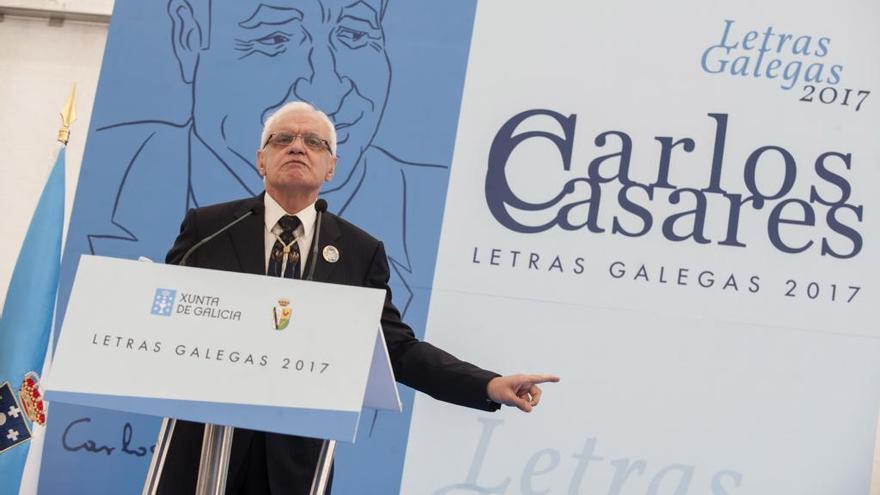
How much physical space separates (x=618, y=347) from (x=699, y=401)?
35 cm

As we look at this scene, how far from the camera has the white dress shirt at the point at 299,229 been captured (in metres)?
2.15

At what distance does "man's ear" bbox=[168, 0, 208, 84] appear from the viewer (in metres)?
4.09

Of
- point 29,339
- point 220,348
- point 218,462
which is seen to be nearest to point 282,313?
point 220,348

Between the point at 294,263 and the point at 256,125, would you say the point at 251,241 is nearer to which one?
the point at 294,263

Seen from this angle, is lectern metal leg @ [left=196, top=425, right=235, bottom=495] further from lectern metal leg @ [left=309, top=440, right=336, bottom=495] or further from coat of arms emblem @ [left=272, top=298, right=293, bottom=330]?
coat of arms emblem @ [left=272, top=298, right=293, bottom=330]

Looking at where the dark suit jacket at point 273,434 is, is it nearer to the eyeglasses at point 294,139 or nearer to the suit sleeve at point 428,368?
the suit sleeve at point 428,368

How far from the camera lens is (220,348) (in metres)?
1.64

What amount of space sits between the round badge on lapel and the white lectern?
47cm

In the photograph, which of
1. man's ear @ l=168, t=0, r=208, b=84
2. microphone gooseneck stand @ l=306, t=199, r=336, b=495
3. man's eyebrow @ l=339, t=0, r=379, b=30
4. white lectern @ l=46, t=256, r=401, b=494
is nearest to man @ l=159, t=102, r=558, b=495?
microphone gooseneck stand @ l=306, t=199, r=336, b=495

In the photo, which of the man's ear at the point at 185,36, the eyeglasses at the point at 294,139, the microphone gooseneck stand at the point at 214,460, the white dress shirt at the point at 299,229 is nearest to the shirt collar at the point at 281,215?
the white dress shirt at the point at 299,229

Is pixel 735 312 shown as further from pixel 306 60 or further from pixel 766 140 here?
pixel 306 60

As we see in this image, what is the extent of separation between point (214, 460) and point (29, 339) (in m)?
2.17

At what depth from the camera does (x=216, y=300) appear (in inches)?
66.1

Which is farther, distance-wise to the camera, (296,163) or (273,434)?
(296,163)
